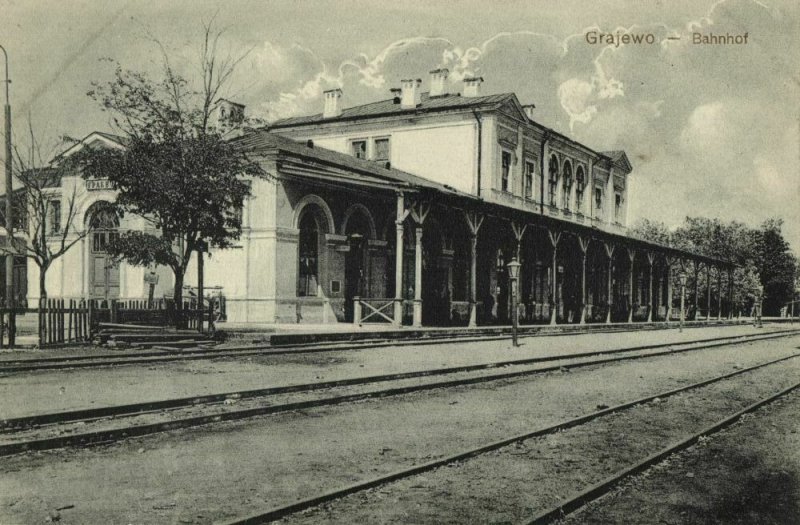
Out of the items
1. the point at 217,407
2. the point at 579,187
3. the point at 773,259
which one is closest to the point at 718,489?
the point at 217,407

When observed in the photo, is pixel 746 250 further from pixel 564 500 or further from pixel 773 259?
pixel 564 500

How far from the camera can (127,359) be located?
1250 cm

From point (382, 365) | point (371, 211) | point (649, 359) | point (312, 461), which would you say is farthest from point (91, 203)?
point (312, 461)

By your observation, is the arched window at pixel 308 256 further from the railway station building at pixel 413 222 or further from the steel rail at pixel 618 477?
the steel rail at pixel 618 477

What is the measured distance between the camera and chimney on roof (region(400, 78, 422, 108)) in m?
35.5

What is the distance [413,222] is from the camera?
29.1 metres

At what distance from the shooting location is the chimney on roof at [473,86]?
119 feet

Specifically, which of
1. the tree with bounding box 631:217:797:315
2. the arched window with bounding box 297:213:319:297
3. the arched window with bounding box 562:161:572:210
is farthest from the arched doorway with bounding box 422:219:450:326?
the tree with bounding box 631:217:797:315

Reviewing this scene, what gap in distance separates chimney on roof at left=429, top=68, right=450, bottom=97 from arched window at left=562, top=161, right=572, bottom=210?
311 inches

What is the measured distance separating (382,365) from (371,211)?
12.6m

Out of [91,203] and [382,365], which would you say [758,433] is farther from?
[91,203]

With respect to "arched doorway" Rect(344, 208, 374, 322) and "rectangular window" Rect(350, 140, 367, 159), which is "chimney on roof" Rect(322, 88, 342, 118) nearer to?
"rectangular window" Rect(350, 140, 367, 159)

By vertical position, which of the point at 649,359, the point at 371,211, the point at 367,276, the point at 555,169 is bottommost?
the point at 649,359

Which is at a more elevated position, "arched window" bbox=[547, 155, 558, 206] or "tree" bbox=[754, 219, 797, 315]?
"arched window" bbox=[547, 155, 558, 206]
